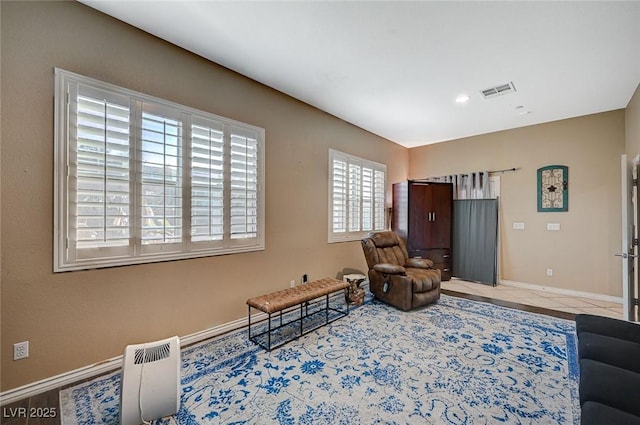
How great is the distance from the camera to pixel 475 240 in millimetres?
5113

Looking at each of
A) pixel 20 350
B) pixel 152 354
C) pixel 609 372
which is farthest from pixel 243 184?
pixel 609 372

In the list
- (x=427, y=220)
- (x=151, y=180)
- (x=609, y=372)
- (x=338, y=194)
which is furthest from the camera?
(x=427, y=220)

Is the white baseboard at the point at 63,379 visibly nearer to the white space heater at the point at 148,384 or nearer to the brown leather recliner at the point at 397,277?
the white space heater at the point at 148,384

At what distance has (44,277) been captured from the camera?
1913mm

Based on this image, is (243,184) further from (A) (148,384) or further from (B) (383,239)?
(B) (383,239)

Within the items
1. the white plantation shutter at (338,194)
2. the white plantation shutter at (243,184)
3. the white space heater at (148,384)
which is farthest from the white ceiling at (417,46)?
the white space heater at (148,384)

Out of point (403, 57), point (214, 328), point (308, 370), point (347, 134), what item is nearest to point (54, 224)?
point (214, 328)

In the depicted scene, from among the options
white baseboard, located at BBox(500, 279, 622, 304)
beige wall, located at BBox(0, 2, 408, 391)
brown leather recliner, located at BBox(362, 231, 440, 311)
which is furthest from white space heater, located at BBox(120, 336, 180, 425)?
white baseboard, located at BBox(500, 279, 622, 304)

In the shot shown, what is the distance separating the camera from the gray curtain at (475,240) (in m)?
4.91

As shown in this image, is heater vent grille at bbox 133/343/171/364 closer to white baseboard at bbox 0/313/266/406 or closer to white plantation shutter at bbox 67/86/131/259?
white baseboard at bbox 0/313/266/406

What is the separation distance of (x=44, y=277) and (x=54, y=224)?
378 mm

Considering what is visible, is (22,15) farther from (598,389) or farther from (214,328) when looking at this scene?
(598,389)

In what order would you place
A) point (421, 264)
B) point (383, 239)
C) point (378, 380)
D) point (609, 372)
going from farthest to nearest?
point (383, 239)
point (421, 264)
point (378, 380)
point (609, 372)

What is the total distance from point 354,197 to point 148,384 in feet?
12.3
